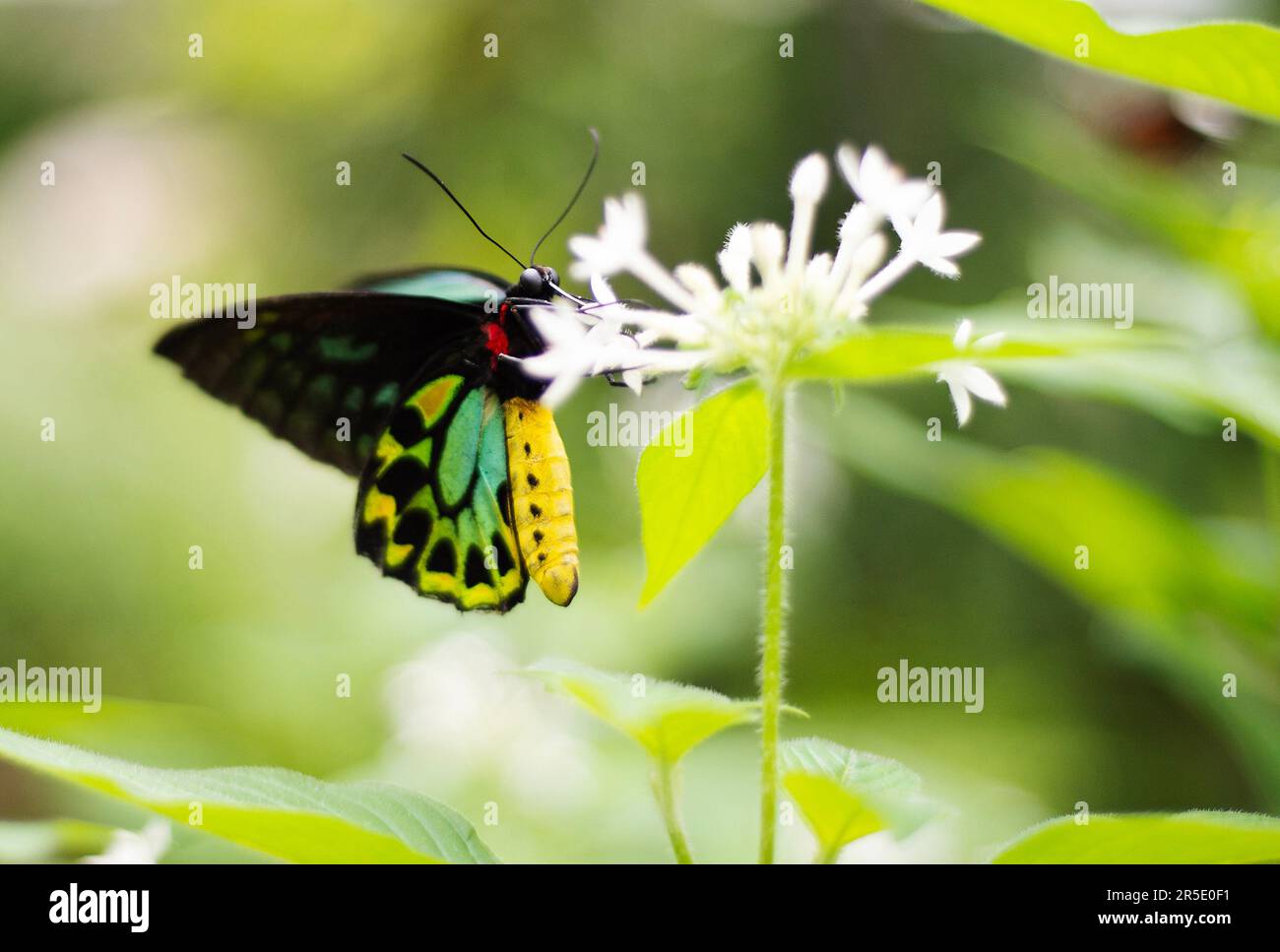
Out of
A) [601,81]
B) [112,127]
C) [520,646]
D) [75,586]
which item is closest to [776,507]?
[520,646]

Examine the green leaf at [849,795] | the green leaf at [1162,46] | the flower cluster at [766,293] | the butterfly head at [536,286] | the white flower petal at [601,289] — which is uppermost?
the butterfly head at [536,286]

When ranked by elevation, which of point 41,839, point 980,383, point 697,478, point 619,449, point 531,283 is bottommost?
point 41,839

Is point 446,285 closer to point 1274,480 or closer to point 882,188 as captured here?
point 882,188

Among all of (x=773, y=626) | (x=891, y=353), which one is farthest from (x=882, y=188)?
(x=773, y=626)

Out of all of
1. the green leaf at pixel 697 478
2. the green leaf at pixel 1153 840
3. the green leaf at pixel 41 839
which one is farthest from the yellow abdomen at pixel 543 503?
the green leaf at pixel 1153 840

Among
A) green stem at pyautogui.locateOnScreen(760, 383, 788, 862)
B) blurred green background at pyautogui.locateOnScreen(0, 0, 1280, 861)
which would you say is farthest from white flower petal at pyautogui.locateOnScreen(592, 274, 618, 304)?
blurred green background at pyautogui.locateOnScreen(0, 0, 1280, 861)

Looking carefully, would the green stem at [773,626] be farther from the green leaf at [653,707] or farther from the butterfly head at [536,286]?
the butterfly head at [536,286]

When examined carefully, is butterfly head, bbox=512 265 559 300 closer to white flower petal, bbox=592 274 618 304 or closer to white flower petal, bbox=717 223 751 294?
white flower petal, bbox=592 274 618 304
